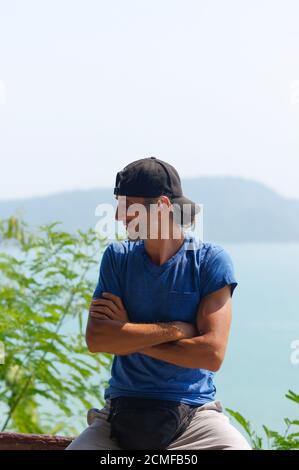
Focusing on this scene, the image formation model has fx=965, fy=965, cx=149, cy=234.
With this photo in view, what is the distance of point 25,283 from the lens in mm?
4109

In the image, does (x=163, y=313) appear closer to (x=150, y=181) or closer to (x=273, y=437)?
(x=150, y=181)

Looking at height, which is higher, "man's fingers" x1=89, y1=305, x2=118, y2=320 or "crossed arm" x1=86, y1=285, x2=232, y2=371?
"man's fingers" x1=89, y1=305, x2=118, y2=320

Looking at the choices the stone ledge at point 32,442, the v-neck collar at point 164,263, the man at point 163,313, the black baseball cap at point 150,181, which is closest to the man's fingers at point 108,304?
the man at point 163,313

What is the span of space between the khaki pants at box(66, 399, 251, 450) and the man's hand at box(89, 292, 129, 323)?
0.23 m

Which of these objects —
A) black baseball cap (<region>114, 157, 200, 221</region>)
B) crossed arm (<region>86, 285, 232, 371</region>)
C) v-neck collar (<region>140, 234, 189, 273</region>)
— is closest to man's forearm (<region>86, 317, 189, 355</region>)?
crossed arm (<region>86, 285, 232, 371</region>)

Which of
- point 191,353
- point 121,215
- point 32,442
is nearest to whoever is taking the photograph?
point 191,353

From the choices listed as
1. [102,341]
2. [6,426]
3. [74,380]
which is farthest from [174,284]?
[6,426]

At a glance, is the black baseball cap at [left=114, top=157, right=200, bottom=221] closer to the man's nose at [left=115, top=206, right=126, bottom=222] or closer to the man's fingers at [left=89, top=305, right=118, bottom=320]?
the man's nose at [left=115, top=206, right=126, bottom=222]

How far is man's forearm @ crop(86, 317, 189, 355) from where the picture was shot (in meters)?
1.97

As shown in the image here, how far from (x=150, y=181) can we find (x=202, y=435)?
543 mm

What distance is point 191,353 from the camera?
196 cm

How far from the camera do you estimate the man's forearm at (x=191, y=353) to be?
1.96m

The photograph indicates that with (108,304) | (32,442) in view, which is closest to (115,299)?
(108,304)
